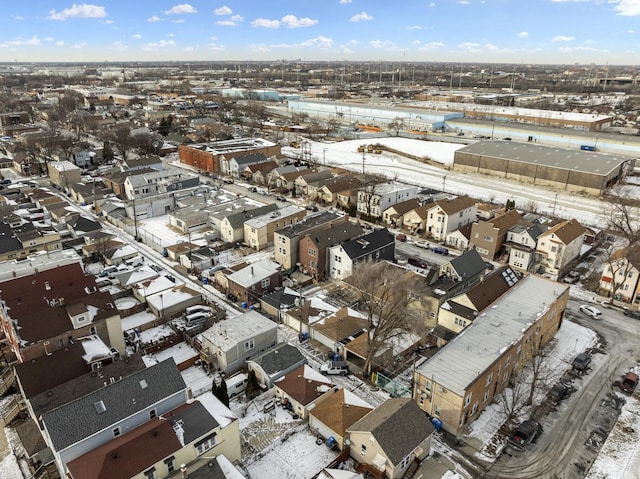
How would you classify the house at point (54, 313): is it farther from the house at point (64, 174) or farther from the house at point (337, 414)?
the house at point (64, 174)

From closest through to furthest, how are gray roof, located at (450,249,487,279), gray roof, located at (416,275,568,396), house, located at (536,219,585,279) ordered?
gray roof, located at (416,275,568,396) → gray roof, located at (450,249,487,279) → house, located at (536,219,585,279)

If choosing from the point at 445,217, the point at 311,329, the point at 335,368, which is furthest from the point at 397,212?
the point at 335,368

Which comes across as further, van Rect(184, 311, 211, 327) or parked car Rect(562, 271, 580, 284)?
parked car Rect(562, 271, 580, 284)

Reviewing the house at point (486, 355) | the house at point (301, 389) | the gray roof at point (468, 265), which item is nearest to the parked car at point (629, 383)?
the house at point (486, 355)

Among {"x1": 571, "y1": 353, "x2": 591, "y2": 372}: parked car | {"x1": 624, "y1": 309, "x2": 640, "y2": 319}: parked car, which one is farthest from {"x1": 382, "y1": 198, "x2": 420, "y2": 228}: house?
{"x1": 571, "y1": 353, "x2": 591, "y2": 372}: parked car

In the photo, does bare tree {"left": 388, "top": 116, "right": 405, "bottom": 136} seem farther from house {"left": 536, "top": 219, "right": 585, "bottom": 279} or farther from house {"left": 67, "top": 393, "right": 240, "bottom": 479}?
house {"left": 67, "top": 393, "right": 240, "bottom": 479}

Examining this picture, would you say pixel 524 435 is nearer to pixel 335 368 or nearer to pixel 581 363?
pixel 581 363
